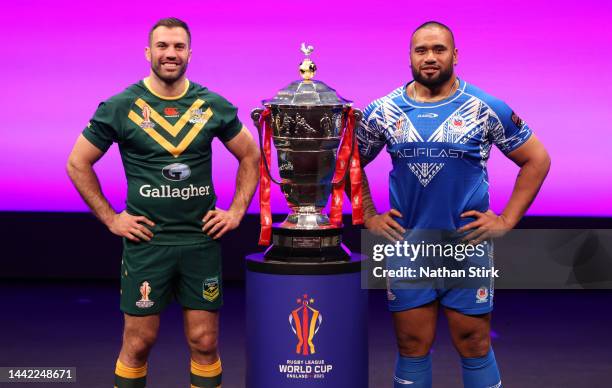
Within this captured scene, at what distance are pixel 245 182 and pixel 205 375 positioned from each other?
68cm

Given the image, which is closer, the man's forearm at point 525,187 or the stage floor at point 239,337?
the man's forearm at point 525,187

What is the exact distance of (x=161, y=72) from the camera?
3.52 metres

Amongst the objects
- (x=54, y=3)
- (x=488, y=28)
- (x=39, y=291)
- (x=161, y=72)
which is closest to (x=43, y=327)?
(x=39, y=291)

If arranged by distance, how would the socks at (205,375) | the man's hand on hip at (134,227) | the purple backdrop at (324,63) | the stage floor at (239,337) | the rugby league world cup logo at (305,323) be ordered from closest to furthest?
the rugby league world cup logo at (305,323) < the man's hand on hip at (134,227) < the socks at (205,375) < the stage floor at (239,337) < the purple backdrop at (324,63)

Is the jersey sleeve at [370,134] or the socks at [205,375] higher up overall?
the jersey sleeve at [370,134]

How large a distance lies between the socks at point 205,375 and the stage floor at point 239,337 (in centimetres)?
89

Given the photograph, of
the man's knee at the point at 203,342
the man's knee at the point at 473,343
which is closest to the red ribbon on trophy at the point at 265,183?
the man's knee at the point at 203,342

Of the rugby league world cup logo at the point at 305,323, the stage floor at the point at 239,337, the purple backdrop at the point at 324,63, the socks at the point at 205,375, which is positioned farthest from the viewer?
the purple backdrop at the point at 324,63

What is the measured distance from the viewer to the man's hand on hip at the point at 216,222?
3.63 metres

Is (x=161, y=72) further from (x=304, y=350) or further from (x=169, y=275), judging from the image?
(x=304, y=350)

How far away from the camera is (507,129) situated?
3.57 metres

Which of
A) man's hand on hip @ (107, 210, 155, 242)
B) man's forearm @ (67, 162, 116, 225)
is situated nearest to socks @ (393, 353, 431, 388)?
man's hand on hip @ (107, 210, 155, 242)

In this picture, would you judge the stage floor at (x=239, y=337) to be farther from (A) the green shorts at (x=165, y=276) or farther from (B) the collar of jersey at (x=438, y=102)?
(B) the collar of jersey at (x=438, y=102)

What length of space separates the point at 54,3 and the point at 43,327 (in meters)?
2.14
